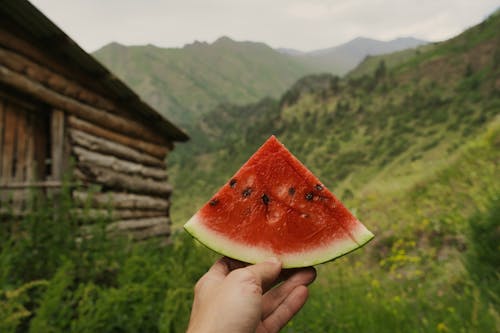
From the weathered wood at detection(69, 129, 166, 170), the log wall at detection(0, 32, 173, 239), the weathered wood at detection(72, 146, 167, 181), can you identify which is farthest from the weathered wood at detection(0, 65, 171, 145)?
the weathered wood at detection(72, 146, 167, 181)

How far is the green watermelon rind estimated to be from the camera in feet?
5.58

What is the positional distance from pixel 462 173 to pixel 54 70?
9.05 meters

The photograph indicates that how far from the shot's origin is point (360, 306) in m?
3.73

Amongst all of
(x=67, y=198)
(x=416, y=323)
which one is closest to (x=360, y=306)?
(x=416, y=323)

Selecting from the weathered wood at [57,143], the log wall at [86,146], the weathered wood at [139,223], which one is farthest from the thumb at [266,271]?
the weathered wood at [139,223]

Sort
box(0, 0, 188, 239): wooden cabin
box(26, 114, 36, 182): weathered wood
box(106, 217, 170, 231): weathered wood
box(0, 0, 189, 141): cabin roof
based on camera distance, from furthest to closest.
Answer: box(106, 217, 170, 231): weathered wood, box(26, 114, 36, 182): weathered wood, box(0, 0, 188, 239): wooden cabin, box(0, 0, 189, 141): cabin roof

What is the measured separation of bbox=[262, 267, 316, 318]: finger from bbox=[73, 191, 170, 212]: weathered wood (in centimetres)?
490

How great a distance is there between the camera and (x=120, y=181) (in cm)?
783

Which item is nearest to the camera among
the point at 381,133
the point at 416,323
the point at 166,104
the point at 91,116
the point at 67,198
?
the point at 416,323

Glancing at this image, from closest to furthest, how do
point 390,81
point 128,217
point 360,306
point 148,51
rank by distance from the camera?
1. point 360,306
2. point 128,217
3. point 390,81
4. point 148,51

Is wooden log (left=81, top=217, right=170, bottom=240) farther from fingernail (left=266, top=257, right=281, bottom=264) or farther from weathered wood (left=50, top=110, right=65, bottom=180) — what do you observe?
fingernail (left=266, top=257, right=281, bottom=264)

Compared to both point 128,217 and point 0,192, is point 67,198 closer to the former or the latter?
point 0,192

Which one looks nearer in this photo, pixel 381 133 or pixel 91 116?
pixel 91 116

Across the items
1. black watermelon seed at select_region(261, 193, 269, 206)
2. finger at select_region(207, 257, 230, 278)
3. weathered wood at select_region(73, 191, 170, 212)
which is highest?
black watermelon seed at select_region(261, 193, 269, 206)
